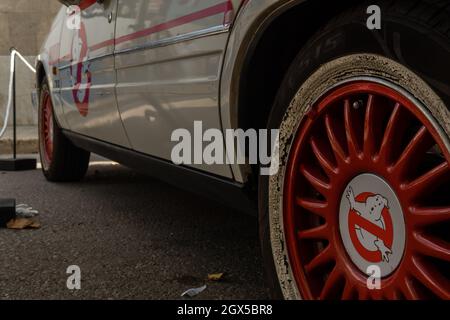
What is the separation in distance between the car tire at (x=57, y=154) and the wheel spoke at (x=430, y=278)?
3.87m

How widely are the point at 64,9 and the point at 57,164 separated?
1227 millimetres

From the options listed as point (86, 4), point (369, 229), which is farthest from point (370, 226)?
point (86, 4)

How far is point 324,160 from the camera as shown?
1569 mm

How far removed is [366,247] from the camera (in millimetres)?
1445

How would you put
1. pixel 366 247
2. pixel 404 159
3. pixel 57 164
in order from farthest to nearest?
pixel 57 164 < pixel 366 247 < pixel 404 159

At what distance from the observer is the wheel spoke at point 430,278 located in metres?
1.26

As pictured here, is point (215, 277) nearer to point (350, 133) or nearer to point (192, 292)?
point (192, 292)

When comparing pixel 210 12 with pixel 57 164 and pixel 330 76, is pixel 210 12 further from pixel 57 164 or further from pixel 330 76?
pixel 57 164

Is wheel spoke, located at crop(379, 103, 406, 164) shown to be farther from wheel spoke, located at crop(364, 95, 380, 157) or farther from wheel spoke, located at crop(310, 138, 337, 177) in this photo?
wheel spoke, located at crop(310, 138, 337, 177)

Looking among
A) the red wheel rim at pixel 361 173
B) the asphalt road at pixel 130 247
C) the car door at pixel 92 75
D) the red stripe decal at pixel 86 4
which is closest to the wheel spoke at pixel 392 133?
the red wheel rim at pixel 361 173

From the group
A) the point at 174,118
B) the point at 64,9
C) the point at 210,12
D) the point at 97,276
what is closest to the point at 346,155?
the point at 210,12

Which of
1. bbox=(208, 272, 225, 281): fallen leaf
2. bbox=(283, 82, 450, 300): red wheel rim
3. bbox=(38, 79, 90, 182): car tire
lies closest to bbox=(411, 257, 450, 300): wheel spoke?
bbox=(283, 82, 450, 300): red wheel rim
